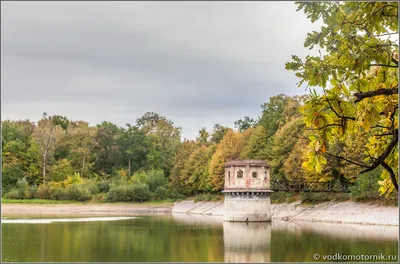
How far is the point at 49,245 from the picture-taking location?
81.7ft

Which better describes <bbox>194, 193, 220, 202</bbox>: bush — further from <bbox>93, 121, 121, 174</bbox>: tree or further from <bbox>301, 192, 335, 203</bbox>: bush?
<bbox>93, 121, 121, 174</bbox>: tree

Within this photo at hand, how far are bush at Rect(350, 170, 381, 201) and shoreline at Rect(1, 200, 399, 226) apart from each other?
2.19 feet

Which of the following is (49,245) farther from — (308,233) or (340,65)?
(340,65)

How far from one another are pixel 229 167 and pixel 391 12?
125 feet

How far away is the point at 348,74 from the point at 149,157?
7444 centimetres

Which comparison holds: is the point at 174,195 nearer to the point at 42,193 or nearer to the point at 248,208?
the point at 42,193

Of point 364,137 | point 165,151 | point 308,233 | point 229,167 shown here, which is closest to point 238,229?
point 308,233

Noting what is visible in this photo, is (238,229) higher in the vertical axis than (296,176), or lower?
lower

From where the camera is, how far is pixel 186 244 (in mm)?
26219

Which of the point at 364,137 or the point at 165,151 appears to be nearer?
the point at 364,137

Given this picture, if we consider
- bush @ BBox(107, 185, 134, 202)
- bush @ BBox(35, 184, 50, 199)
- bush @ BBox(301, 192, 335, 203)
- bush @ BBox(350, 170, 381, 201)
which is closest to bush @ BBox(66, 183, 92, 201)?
bush @ BBox(35, 184, 50, 199)

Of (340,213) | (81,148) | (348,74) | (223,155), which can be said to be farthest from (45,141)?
(348,74)

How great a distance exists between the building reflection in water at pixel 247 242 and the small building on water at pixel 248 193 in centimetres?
188

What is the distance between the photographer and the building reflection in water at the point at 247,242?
21.8m
